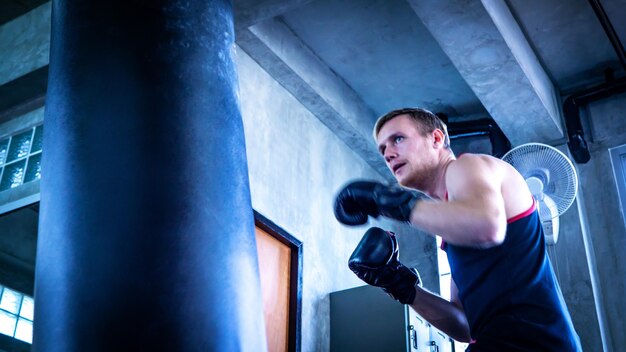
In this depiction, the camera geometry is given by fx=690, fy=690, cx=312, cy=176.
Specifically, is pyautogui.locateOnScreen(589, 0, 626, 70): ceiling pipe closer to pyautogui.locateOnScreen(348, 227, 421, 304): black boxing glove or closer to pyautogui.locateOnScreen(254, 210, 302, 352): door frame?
pyautogui.locateOnScreen(254, 210, 302, 352): door frame

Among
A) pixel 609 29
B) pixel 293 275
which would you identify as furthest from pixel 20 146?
pixel 609 29

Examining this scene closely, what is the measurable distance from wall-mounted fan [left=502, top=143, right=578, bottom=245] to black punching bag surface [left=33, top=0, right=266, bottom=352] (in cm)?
347

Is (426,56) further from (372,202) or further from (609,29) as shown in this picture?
(372,202)

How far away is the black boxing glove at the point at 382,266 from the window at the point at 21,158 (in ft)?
9.81

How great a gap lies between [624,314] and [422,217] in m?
4.36

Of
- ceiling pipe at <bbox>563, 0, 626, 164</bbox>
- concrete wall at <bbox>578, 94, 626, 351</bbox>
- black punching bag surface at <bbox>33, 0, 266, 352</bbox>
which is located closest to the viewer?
black punching bag surface at <bbox>33, 0, 266, 352</bbox>

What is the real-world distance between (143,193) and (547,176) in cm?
392

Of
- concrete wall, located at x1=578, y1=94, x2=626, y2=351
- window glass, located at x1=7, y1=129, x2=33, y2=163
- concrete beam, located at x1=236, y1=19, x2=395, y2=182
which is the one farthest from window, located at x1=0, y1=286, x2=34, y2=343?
concrete wall, located at x1=578, y1=94, x2=626, y2=351

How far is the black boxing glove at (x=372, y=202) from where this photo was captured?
6.93 feet

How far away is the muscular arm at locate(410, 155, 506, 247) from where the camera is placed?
192 centimetres

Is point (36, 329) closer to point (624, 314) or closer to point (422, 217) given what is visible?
point (422, 217)

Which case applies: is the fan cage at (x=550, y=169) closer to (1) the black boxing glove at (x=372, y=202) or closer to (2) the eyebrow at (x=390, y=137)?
(2) the eyebrow at (x=390, y=137)

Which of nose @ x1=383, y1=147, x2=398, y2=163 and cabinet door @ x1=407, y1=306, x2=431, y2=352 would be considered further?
cabinet door @ x1=407, y1=306, x2=431, y2=352

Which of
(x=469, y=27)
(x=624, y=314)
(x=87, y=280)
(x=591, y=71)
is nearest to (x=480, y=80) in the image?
(x=469, y=27)
